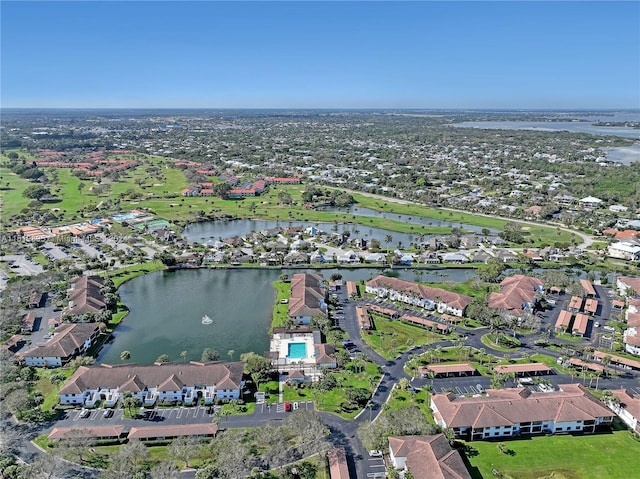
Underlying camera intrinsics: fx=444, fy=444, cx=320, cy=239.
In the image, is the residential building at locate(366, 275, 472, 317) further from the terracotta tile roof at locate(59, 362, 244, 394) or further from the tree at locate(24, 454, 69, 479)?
the tree at locate(24, 454, 69, 479)

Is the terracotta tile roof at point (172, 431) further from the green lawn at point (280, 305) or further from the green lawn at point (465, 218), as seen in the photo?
the green lawn at point (465, 218)

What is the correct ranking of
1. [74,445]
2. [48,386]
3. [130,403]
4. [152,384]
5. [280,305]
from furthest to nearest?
[280,305] < [48,386] < [152,384] < [130,403] < [74,445]

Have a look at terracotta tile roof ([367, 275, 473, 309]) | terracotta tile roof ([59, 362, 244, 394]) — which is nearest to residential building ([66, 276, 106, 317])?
terracotta tile roof ([59, 362, 244, 394])

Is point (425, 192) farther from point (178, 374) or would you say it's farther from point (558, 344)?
point (178, 374)

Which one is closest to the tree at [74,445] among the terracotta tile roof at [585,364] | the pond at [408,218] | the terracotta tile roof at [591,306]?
the terracotta tile roof at [585,364]

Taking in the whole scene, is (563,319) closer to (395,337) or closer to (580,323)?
(580,323)

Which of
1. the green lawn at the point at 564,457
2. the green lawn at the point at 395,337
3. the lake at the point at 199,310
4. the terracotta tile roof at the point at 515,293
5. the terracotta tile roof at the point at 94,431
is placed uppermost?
the terracotta tile roof at the point at 515,293

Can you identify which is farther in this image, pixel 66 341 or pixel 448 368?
pixel 66 341

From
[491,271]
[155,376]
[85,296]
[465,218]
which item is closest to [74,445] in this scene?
[155,376]
